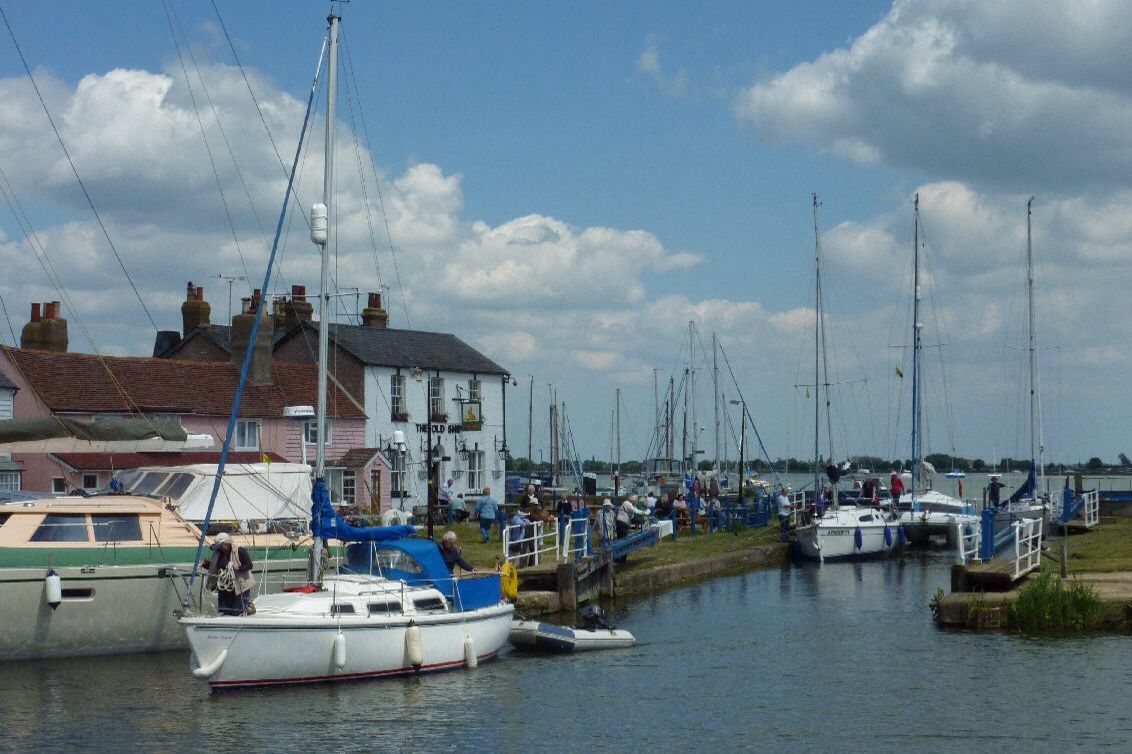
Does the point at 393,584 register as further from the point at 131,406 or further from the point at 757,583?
the point at 131,406

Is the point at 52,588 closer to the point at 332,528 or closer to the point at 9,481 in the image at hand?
the point at 332,528

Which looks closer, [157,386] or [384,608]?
[384,608]

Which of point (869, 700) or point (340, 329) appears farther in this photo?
point (340, 329)

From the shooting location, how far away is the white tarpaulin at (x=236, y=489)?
92.7 ft

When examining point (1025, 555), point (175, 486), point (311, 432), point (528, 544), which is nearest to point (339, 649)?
point (175, 486)

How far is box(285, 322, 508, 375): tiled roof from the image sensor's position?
55312mm

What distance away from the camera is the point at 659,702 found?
2180 centimetres

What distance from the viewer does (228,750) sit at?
1802 centimetres

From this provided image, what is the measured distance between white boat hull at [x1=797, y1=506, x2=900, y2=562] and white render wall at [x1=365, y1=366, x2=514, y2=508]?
634 inches

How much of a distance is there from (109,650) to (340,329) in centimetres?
3393

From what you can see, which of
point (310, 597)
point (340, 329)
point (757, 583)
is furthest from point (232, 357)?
point (310, 597)

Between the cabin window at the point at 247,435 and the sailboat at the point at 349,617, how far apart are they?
82.3 ft

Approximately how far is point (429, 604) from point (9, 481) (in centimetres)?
2374

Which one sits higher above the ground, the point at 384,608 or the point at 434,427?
the point at 434,427
